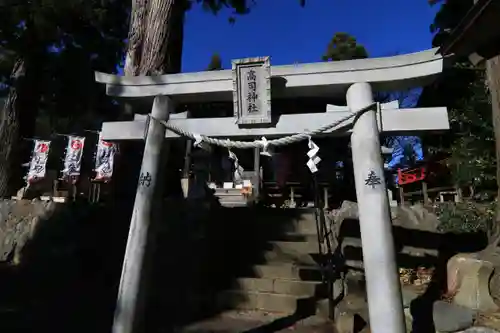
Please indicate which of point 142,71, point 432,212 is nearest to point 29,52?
point 142,71

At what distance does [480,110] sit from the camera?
18.0 ft

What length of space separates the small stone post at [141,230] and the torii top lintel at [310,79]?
0.23 meters

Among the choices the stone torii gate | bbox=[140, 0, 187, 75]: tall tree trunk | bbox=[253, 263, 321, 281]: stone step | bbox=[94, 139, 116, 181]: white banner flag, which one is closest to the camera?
the stone torii gate

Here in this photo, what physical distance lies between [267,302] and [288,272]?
0.71 m

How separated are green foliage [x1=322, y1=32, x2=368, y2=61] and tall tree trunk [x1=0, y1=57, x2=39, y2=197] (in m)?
15.7

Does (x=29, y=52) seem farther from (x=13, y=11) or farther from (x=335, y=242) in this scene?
(x=335, y=242)

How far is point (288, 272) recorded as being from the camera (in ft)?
20.8

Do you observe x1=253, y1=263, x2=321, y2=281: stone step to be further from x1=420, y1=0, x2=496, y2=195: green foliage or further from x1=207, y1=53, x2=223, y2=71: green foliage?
x1=207, y1=53, x2=223, y2=71: green foliage

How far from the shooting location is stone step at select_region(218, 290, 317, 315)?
221 inches

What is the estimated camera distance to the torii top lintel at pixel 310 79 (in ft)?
12.5

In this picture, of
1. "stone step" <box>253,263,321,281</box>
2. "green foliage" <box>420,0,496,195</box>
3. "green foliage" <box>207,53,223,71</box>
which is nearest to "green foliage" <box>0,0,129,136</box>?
"stone step" <box>253,263,321,281</box>

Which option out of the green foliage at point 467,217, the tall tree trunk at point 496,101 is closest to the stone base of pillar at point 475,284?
the tall tree trunk at point 496,101

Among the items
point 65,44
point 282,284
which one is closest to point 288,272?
point 282,284

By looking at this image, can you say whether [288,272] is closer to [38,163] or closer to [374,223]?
[374,223]
